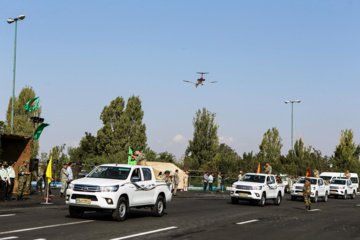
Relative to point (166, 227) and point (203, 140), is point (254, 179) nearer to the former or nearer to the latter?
point (166, 227)

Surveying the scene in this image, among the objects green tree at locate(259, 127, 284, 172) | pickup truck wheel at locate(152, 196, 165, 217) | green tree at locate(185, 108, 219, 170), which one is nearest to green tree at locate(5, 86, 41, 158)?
green tree at locate(185, 108, 219, 170)

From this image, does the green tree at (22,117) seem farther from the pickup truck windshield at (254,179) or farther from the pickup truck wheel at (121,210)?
the pickup truck wheel at (121,210)

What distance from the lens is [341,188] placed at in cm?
4328

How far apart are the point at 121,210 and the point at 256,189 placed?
1281cm

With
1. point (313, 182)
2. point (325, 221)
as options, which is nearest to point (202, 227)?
point (325, 221)

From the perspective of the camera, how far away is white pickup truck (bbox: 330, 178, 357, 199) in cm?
4322

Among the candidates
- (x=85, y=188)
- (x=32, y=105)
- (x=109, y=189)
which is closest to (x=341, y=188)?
(x=32, y=105)

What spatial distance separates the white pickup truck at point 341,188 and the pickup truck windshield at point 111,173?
31.1 meters

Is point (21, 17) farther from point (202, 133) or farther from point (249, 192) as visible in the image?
→ point (202, 133)

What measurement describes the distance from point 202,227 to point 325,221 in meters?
6.36

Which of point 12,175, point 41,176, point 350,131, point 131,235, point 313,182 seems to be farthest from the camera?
point 350,131

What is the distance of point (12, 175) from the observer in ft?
78.2

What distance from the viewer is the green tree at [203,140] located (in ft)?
246

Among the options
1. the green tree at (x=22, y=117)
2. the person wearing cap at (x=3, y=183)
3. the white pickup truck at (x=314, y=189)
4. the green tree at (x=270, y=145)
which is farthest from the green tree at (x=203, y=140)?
the person wearing cap at (x=3, y=183)
